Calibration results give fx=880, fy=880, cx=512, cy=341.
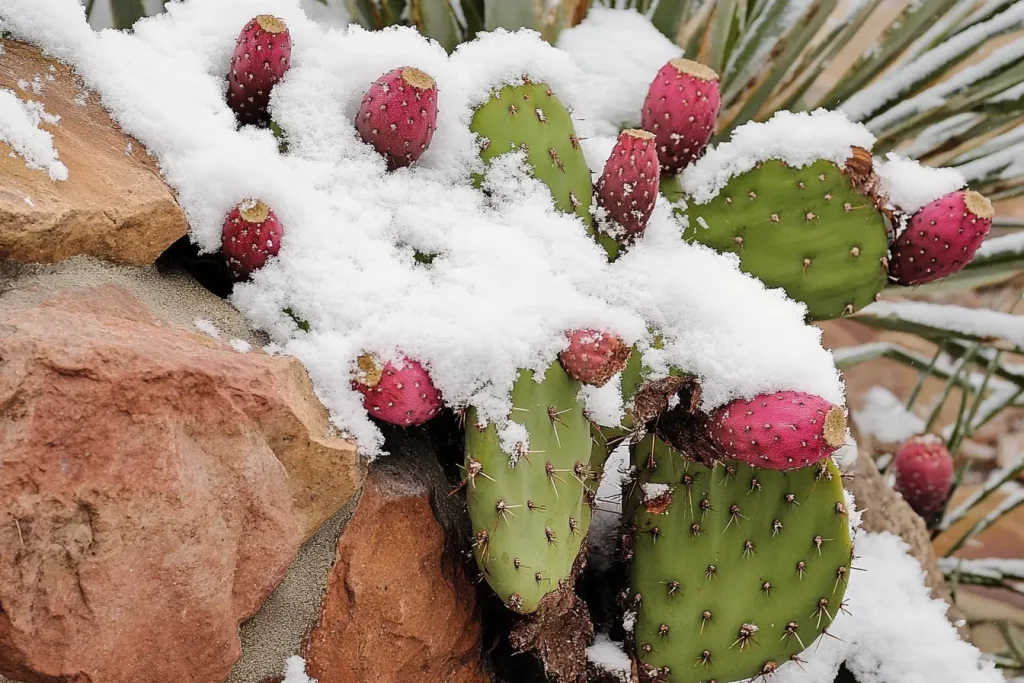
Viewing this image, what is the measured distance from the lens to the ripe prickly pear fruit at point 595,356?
81 cm

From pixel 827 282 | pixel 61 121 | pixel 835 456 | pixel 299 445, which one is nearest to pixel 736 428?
pixel 835 456

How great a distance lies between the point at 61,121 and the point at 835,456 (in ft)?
2.83

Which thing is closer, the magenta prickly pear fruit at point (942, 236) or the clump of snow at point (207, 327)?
the clump of snow at point (207, 327)

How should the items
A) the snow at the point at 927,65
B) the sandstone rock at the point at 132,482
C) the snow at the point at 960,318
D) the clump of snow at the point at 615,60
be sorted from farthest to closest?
1. the snow at the point at 960,318
2. the snow at the point at 927,65
3. the clump of snow at the point at 615,60
4. the sandstone rock at the point at 132,482

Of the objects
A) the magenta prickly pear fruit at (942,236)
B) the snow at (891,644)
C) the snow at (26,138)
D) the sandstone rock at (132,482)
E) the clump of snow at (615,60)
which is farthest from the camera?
the clump of snow at (615,60)

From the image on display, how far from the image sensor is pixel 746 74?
65.1 inches

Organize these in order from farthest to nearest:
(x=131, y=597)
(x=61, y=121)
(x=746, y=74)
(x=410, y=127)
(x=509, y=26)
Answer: (x=746, y=74) < (x=509, y=26) < (x=410, y=127) < (x=61, y=121) < (x=131, y=597)

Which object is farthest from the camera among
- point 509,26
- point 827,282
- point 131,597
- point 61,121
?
point 509,26

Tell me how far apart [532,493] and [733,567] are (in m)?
0.30

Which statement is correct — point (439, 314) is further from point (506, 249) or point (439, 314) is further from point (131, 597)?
point (131, 597)

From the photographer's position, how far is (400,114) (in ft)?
3.02

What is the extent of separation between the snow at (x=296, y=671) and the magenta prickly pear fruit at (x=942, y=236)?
0.84 metres

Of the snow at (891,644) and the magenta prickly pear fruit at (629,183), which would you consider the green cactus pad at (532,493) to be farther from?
the snow at (891,644)

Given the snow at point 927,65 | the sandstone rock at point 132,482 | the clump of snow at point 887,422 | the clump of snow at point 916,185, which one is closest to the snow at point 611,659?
the sandstone rock at point 132,482
